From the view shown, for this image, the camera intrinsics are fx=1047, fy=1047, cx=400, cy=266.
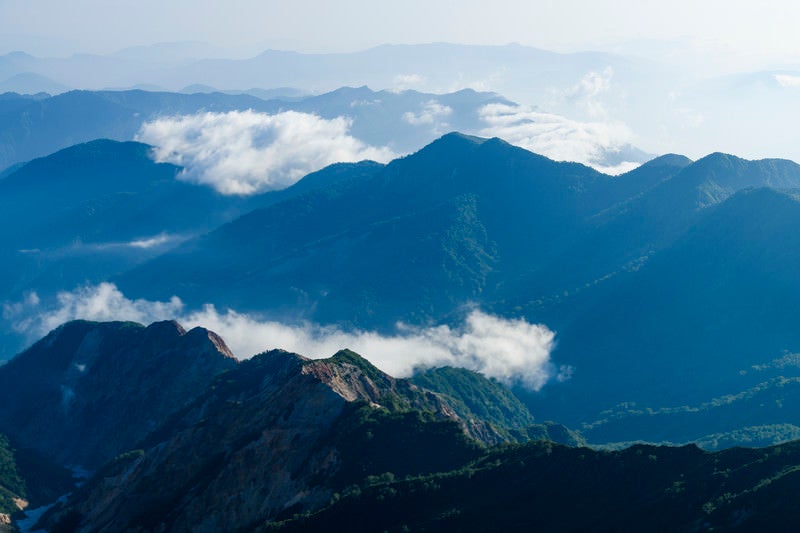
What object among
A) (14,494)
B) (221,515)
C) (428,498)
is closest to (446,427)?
(428,498)

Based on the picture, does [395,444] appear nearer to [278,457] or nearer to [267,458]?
[278,457]

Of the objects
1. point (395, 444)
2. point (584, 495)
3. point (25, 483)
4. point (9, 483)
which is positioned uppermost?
point (9, 483)

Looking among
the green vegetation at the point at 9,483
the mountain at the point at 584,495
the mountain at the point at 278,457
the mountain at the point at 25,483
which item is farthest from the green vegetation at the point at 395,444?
the green vegetation at the point at 9,483

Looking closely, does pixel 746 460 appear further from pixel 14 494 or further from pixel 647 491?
pixel 14 494

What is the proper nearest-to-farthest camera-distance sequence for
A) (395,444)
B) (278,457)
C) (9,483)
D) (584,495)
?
1. (584,495)
2. (395,444)
3. (278,457)
4. (9,483)

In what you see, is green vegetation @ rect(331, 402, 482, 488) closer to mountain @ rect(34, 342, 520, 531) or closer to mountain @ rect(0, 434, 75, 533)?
mountain @ rect(34, 342, 520, 531)

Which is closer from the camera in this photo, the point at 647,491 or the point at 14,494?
the point at 647,491

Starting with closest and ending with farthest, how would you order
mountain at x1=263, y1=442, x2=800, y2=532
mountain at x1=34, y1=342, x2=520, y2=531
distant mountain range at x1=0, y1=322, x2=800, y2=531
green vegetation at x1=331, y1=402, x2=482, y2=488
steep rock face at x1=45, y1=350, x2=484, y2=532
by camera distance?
mountain at x1=263, y1=442, x2=800, y2=532
distant mountain range at x1=0, y1=322, x2=800, y2=531
green vegetation at x1=331, y1=402, x2=482, y2=488
mountain at x1=34, y1=342, x2=520, y2=531
steep rock face at x1=45, y1=350, x2=484, y2=532

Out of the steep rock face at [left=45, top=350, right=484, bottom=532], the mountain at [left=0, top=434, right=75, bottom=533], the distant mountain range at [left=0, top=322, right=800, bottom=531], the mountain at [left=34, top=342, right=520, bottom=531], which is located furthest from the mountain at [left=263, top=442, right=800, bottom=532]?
the mountain at [left=0, top=434, right=75, bottom=533]

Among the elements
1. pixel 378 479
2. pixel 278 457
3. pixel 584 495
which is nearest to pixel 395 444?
pixel 378 479
